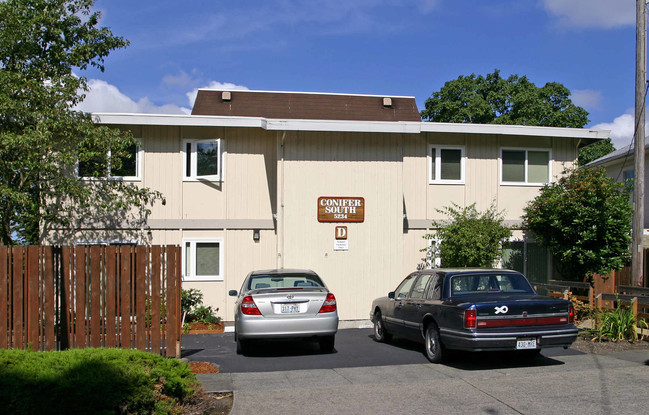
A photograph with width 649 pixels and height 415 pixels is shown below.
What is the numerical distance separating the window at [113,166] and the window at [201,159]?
1170 mm

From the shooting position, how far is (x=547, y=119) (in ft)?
126

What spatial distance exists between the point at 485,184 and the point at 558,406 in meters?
10.3

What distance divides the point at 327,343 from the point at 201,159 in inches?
255

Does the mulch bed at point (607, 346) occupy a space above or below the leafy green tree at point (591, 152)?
below

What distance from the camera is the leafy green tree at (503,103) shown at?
1506 inches

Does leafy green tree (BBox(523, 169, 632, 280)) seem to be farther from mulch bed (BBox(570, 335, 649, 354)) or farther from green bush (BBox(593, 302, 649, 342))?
mulch bed (BBox(570, 335, 649, 354))

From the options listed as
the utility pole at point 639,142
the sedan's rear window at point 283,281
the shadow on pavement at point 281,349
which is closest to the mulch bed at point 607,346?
the utility pole at point 639,142

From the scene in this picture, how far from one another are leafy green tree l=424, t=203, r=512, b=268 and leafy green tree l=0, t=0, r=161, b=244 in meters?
7.11

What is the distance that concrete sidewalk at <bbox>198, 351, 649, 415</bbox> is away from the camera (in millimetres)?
7441

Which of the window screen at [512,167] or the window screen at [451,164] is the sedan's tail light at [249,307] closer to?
the window screen at [451,164]

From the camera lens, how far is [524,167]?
57.3 ft

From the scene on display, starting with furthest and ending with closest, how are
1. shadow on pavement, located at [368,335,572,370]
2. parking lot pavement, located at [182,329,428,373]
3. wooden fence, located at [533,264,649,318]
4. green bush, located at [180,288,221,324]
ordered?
1. green bush, located at [180,288,221,324]
2. wooden fence, located at [533,264,649,318]
3. parking lot pavement, located at [182,329,428,373]
4. shadow on pavement, located at [368,335,572,370]

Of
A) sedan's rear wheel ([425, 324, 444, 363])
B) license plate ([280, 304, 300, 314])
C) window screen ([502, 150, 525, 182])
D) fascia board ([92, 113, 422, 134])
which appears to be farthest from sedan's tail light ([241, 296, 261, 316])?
window screen ([502, 150, 525, 182])

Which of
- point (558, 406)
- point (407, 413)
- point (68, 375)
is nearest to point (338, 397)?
point (407, 413)
